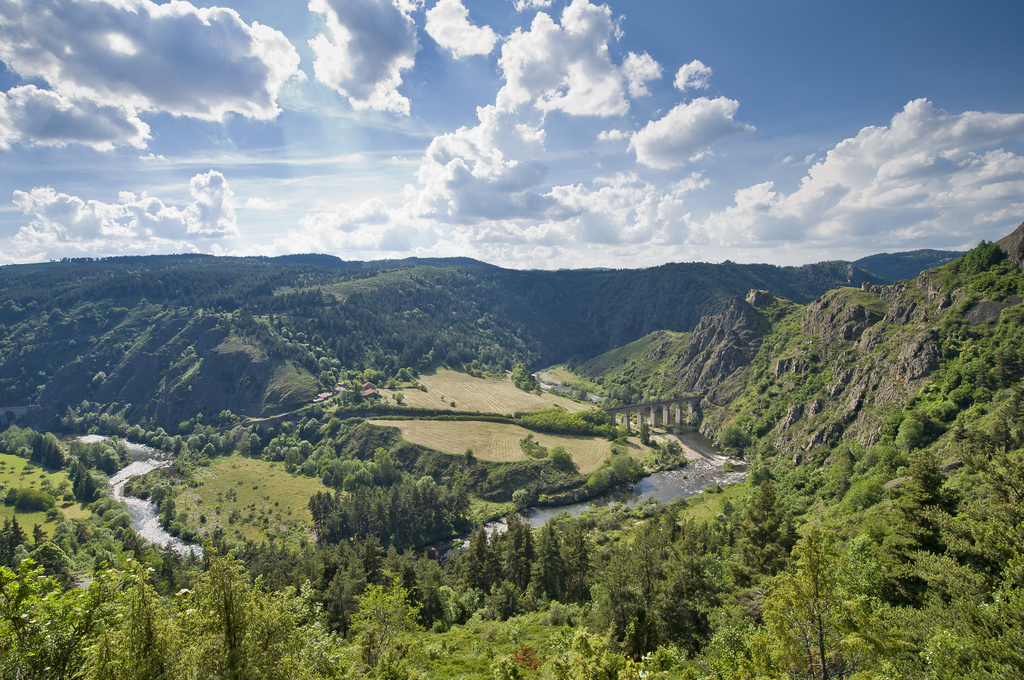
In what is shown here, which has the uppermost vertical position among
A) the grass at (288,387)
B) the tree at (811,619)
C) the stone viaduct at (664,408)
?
the tree at (811,619)

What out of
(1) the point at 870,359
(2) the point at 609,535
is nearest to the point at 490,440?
(2) the point at 609,535

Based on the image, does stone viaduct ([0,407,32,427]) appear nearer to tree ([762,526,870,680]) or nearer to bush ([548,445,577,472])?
bush ([548,445,577,472])

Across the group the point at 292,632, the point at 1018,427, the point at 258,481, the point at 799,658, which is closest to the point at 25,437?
the point at 258,481

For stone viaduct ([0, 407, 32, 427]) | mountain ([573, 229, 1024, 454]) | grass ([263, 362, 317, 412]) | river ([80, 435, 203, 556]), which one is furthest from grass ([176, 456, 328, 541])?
mountain ([573, 229, 1024, 454])

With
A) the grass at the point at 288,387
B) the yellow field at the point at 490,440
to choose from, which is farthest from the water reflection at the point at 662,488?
the grass at the point at 288,387

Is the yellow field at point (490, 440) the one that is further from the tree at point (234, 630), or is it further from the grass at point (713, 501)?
the tree at point (234, 630)

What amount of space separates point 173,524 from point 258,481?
74.9 feet

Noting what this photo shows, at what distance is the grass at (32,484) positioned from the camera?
334 feet

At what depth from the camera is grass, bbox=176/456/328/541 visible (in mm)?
100338

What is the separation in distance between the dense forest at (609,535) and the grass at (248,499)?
1723 mm

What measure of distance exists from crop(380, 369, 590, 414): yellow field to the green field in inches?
585

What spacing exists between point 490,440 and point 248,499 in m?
64.0

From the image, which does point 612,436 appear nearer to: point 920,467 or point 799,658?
point 920,467

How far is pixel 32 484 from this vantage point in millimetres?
122312
